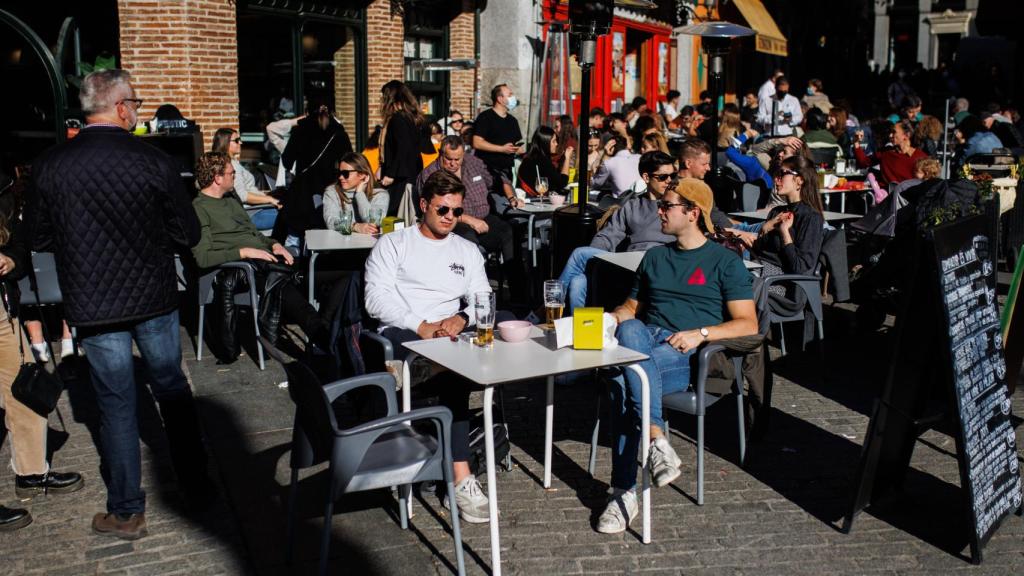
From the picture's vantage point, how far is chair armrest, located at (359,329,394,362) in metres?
4.81

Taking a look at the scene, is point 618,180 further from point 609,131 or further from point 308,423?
point 308,423

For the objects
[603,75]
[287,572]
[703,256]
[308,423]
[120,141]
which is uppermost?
[603,75]

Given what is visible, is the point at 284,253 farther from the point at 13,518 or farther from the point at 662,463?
the point at 662,463

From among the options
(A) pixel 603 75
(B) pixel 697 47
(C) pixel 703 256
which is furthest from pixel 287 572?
(B) pixel 697 47

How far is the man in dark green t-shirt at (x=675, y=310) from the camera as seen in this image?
485 cm

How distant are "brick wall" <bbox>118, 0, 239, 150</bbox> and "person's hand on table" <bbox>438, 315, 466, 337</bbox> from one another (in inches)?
282

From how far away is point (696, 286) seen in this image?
16.8 ft

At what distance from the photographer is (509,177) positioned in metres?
11.3

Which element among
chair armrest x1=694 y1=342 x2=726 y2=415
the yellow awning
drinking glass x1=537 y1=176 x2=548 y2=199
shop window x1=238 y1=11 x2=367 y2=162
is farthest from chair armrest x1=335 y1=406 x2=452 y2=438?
the yellow awning

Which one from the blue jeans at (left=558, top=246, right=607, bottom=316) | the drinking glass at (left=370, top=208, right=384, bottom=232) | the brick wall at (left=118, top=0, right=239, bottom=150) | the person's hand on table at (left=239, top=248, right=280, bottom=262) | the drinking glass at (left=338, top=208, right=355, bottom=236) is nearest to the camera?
the blue jeans at (left=558, top=246, right=607, bottom=316)

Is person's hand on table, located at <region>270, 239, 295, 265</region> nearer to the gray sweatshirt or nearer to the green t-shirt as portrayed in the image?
the gray sweatshirt

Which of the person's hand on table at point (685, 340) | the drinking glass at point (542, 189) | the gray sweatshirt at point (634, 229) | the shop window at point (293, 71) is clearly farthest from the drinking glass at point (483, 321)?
the shop window at point (293, 71)

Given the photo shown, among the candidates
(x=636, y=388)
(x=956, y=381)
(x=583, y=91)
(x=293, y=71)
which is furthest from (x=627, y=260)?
(x=293, y=71)

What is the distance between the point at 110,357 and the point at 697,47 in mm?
25160
